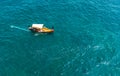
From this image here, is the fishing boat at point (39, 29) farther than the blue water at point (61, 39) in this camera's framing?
Yes

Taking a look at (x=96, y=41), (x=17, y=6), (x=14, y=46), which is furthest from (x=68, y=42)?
(x=17, y=6)

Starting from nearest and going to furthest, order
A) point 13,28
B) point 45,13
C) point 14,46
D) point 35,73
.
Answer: point 35,73
point 14,46
point 13,28
point 45,13

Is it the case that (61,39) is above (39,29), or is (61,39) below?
below

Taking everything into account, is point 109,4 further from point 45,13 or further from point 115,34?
point 45,13

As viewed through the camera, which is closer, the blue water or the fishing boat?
the blue water

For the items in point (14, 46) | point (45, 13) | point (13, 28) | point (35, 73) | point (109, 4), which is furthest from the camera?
point (109, 4)

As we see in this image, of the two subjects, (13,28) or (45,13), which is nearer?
(13,28)

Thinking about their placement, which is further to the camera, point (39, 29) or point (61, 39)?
point (39, 29)
